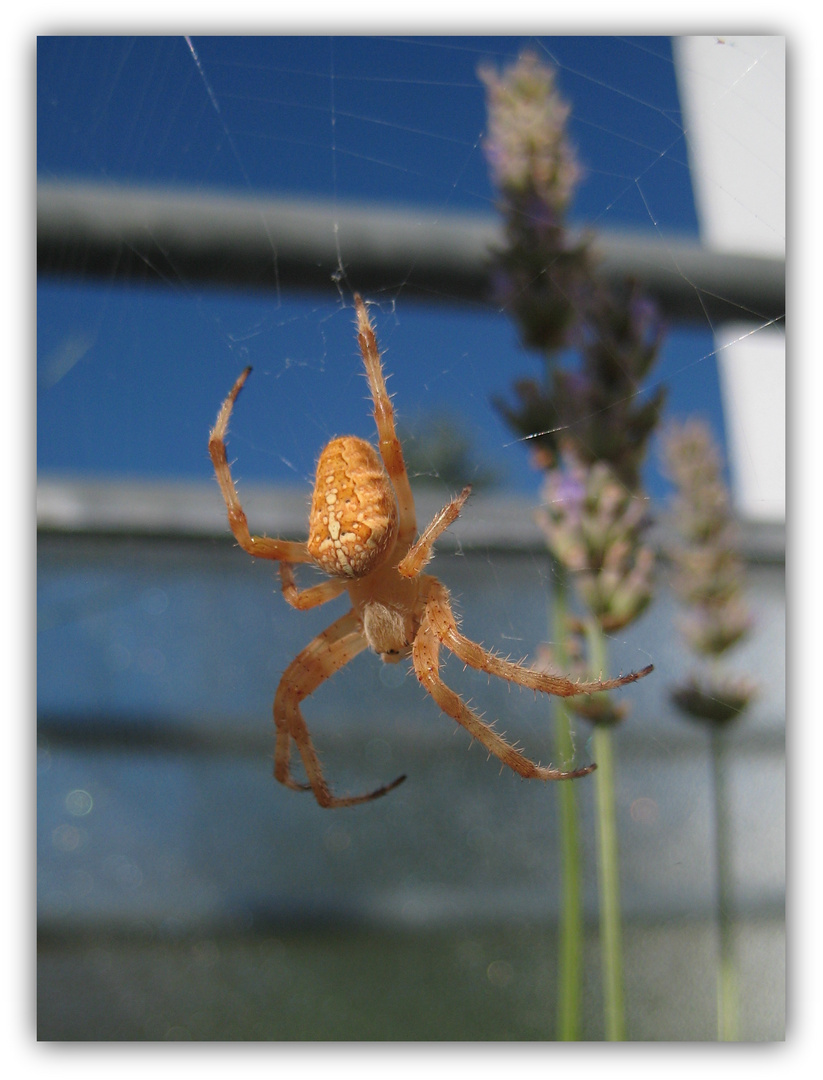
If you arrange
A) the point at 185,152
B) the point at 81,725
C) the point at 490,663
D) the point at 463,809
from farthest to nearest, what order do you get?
1. the point at 463,809
2. the point at 81,725
3. the point at 185,152
4. the point at 490,663

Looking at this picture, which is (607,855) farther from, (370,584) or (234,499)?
(234,499)

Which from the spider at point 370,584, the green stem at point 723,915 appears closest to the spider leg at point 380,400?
the spider at point 370,584

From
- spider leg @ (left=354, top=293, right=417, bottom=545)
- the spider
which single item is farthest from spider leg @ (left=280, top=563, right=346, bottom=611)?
spider leg @ (left=354, top=293, right=417, bottom=545)

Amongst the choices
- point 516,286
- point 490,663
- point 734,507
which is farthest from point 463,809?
point 516,286

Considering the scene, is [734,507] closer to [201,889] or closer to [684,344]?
[684,344]

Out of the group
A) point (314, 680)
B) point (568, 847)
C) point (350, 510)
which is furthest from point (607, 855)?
point (350, 510)
